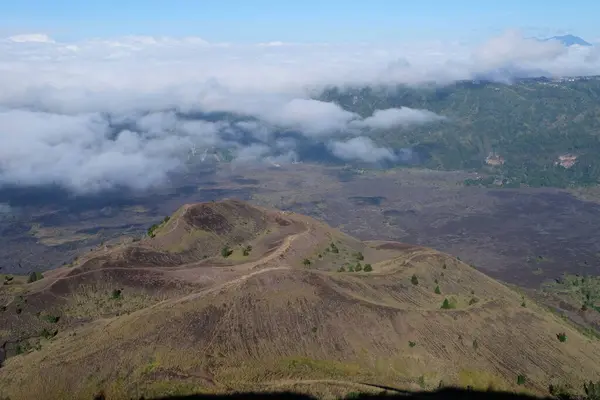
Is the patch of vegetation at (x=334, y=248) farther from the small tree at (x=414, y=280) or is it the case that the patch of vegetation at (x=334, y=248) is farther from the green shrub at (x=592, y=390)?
the green shrub at (x=592, y=390)

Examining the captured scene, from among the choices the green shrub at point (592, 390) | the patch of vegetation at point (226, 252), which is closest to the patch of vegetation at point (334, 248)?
the patch of vegetation at point (226, 252)

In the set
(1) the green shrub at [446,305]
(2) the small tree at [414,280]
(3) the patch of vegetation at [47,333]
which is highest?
(1) the green shrub at [446,305]

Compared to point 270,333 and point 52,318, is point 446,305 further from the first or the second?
point 52,318

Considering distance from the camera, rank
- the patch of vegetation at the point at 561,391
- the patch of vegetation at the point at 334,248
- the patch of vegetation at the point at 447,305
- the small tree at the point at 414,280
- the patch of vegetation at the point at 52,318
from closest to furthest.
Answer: the patch of vegetation at the point at 561,391 → the patch of vegetation at the point at 52,318 → the patch of vegetation at the point at 447,305 → the small tree at the point at 414,280 → the patch of vegetation at the point at 334,248

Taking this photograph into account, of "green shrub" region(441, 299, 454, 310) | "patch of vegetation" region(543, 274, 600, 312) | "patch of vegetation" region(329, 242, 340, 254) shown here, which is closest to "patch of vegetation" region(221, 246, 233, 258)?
"patch of vegetation" region(329, 242, 340, 254)

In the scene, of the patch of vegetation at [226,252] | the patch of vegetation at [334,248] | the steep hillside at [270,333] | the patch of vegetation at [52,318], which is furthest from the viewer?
the patch of vegetation at [334,248]

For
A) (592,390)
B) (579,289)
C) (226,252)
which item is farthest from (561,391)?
(579,289)

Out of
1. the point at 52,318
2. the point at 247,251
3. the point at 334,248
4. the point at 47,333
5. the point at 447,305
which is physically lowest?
the point at 334,248

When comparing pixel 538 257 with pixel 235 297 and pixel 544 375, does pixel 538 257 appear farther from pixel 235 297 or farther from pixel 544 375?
pixel 235 297
